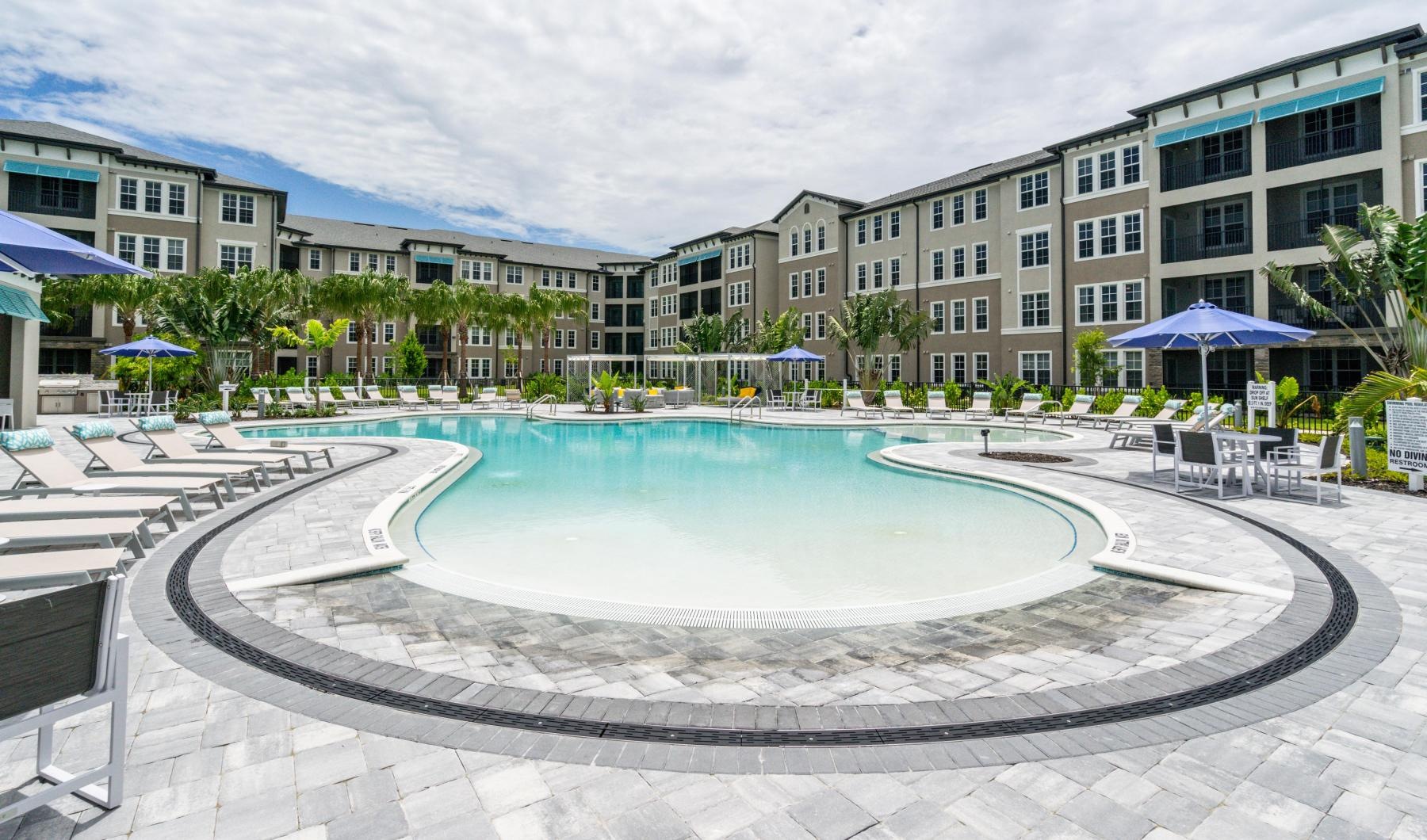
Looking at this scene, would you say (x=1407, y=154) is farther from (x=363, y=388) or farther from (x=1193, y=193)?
(x=363, y=388)

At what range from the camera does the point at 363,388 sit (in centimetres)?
3294

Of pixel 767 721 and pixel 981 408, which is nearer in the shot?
pixel 767 721

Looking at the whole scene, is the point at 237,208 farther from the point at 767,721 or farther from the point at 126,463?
the point at 767,721

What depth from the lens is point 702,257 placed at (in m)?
51.2

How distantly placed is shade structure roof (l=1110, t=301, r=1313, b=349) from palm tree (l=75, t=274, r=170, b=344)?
37383mm

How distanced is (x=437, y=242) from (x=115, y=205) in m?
17.5

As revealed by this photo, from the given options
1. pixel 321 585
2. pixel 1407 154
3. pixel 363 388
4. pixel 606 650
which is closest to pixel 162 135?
pixel 363 388

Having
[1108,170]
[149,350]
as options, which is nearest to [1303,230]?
[1108,170]

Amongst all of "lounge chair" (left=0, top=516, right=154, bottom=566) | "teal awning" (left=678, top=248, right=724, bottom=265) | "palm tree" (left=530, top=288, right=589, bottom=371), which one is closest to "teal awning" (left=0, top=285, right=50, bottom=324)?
"lounge chair" (left=0, top=516, right=154, bottom=566)

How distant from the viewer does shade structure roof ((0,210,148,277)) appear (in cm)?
564

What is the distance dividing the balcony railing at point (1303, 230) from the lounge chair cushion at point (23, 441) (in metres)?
33.4

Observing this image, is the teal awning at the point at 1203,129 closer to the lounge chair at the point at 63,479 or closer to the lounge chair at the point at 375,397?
the lounge chair at the point at 63,479

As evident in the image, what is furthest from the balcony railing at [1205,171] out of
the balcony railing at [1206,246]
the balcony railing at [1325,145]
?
the balcony railing at [1206,246]

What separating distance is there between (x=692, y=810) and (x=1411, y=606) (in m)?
5.65
